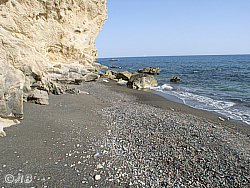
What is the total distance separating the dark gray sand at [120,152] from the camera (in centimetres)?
620

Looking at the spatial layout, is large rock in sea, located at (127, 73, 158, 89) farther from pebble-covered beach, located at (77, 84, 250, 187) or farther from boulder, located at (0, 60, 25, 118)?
boulder, located at (0, 60, 25, 118)

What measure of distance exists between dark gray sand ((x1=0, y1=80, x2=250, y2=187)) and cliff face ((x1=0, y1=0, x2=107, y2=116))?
1.71m

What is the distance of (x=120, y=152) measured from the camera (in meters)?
7.84

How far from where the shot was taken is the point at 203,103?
19.2 metres

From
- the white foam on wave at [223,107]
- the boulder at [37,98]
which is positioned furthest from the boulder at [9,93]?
the white foam on wave at [223,107]

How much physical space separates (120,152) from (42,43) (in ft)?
49.5

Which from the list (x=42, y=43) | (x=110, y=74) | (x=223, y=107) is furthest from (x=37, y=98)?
(x=110, y=74)

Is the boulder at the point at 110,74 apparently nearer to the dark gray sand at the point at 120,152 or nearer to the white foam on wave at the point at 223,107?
the white foam on wave at the point at 223,107

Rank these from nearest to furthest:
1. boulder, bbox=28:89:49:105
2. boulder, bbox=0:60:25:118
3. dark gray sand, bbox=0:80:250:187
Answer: dark gray sand, bbox=0:80:250:187, boulder, bbox=0:60:25:118, boulder, bbox=28:89:49:105

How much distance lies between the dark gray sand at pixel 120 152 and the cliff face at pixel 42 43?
1.71 m

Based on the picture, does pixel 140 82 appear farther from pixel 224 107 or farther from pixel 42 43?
pixel 42 43

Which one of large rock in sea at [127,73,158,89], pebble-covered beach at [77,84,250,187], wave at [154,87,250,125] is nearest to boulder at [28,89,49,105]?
pebble-covered beach at [77,84,250,187]

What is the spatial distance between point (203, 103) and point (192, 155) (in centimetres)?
1221

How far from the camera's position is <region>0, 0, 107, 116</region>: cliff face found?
9.22 m
